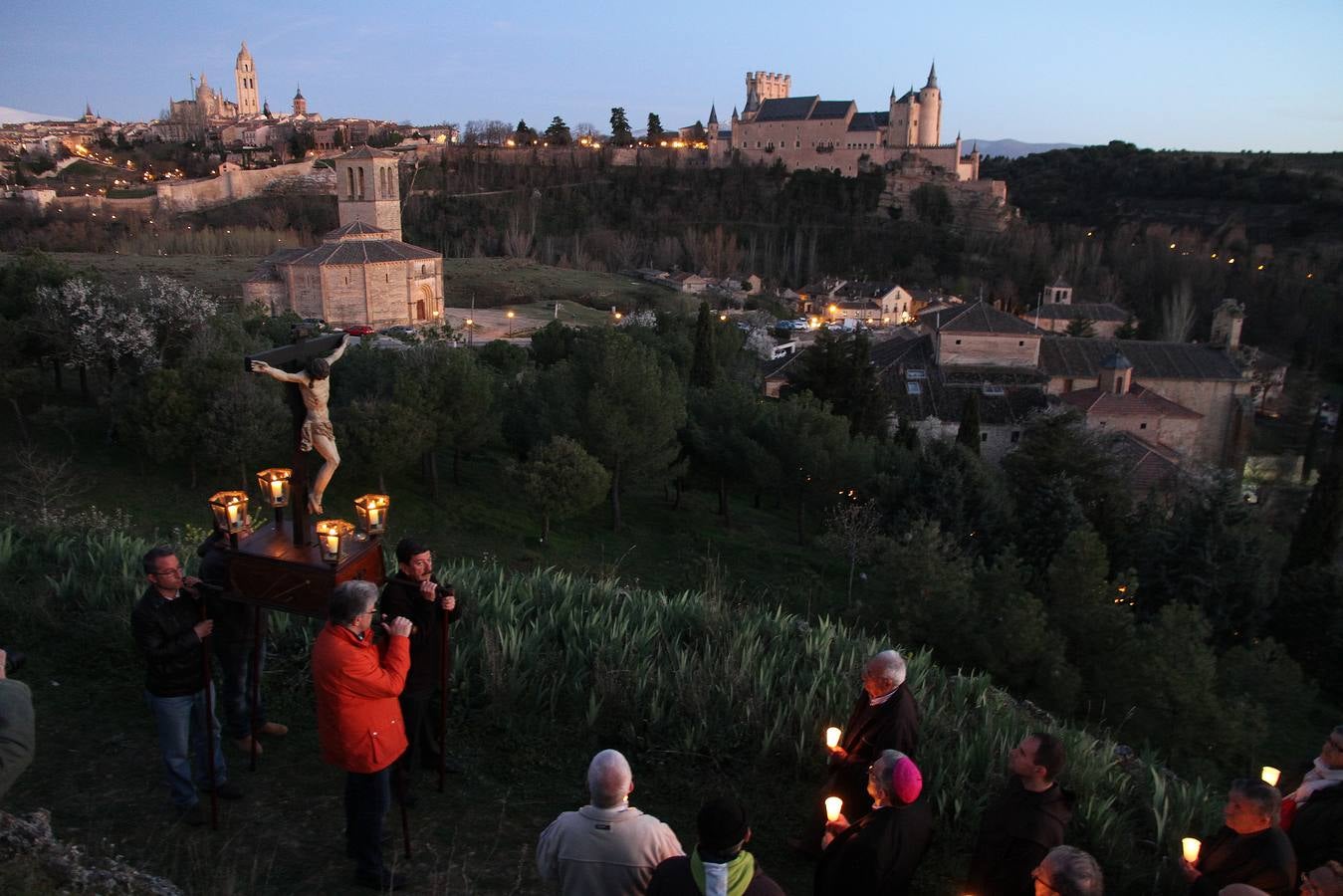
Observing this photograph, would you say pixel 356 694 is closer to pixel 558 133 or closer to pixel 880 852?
pixel 880 852

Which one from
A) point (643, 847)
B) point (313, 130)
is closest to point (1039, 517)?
point (643, 847)

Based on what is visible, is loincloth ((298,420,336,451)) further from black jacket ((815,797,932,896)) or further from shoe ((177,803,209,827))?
black jacket ((815,797,932,896))

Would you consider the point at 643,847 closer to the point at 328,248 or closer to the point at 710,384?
the point at 710,384

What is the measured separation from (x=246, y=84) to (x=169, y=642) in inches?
5962

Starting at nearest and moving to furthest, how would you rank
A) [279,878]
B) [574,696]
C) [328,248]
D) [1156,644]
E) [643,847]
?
[643,847]
[279,878]
[574,696]
[1156,644]
[328,248]

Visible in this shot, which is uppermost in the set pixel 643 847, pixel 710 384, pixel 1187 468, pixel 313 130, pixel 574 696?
pixel 313 130

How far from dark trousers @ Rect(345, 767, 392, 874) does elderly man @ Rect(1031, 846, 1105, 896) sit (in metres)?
2.45

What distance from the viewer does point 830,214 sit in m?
80.9

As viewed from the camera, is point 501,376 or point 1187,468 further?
point 1187,468

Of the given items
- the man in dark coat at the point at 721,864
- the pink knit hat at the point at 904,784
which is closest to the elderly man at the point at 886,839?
the pink knit hat at the point at 904,784

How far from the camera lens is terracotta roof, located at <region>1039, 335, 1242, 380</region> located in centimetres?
3497

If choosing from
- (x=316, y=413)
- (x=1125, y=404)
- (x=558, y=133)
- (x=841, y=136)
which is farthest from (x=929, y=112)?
(x=316, y=413)

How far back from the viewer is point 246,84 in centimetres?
13138

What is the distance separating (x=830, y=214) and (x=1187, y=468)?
58.9 meters
